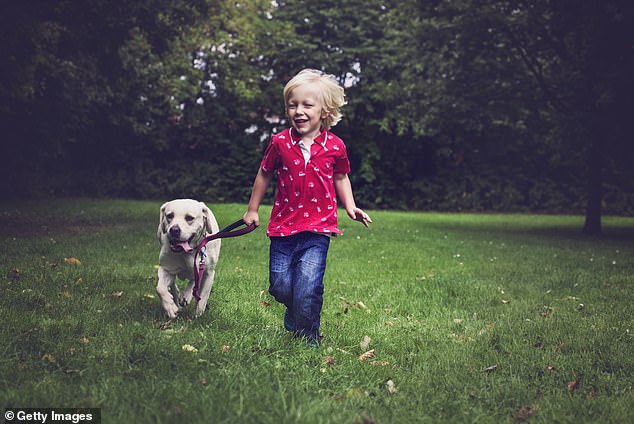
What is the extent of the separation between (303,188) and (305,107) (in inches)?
22.2

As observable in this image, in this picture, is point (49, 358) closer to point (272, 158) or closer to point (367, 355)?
point (272, 158)

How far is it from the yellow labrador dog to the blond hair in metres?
1.18

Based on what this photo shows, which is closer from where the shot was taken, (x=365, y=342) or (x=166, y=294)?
(x=365, y=342)

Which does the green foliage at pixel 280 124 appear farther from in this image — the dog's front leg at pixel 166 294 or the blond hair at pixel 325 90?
the dog's front leg at pixel 166 294

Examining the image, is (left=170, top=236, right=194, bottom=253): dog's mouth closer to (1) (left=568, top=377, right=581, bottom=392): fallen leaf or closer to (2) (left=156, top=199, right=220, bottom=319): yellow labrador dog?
(2) (left=156, top=199, right=220, bottom=319): yellow labrador dog

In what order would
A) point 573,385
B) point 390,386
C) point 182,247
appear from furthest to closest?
point 182,247, point 573,385, point 390,386

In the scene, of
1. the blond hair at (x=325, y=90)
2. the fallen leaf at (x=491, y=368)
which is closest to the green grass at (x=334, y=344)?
the fallen leaf at (x=491, y=368)

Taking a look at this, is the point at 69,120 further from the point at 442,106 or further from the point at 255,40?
the point at 442,106

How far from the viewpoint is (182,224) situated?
4.53 metres

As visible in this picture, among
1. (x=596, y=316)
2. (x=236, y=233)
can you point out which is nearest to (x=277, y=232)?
(x=236, y=233)

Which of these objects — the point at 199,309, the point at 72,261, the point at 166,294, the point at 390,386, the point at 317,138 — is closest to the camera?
the point at 390,386

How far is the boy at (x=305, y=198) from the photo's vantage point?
414cm
